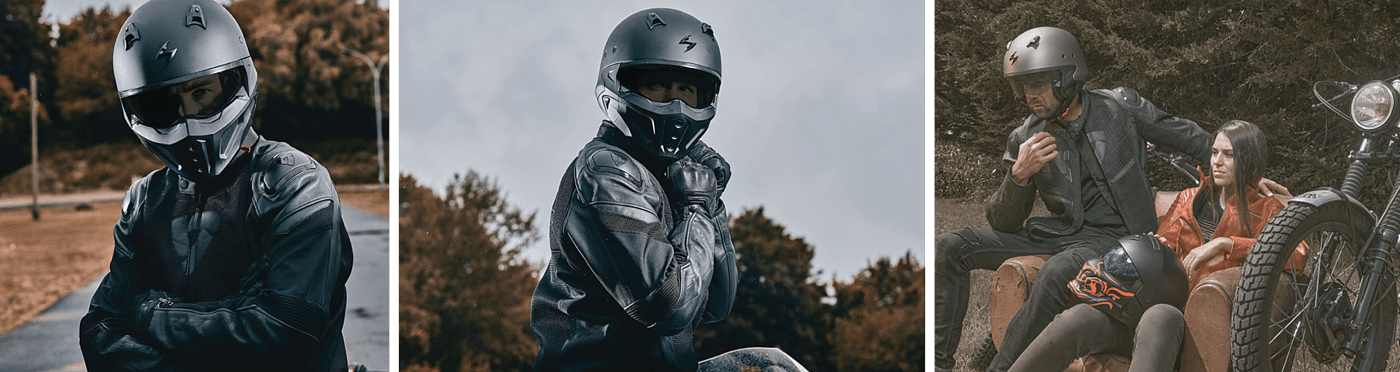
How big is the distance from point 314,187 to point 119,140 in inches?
62.7

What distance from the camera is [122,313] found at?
4.95 meters

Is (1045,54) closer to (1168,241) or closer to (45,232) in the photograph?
(1168,241)

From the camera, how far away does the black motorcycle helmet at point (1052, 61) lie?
5910 millimetres

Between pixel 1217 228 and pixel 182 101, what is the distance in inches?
194

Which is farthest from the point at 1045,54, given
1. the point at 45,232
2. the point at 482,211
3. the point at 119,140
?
the point at 45,232

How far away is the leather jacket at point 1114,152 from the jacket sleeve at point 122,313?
425 centimetres

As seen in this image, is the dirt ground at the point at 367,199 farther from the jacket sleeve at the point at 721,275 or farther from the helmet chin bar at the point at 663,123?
the jacket sleeve at the point at 721,275

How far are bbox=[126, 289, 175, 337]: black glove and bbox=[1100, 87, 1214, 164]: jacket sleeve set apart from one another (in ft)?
15.3

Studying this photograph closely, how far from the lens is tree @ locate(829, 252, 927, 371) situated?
633 centimetres

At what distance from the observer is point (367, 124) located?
22.0 feet

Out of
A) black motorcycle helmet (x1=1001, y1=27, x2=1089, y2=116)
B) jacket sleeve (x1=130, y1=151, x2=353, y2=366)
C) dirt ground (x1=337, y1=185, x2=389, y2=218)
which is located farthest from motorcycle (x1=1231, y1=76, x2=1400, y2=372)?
dirt ground (x1=337, y1=185, x2=389, y2=218)

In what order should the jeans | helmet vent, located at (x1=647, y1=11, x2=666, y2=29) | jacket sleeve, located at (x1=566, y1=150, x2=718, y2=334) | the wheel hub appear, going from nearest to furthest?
jacket sleeve, located at (x1=566, y1=150, x2=718, y2=334) < helmet vent, located at (x1=647, y1=11, x2=666, y2=29) < the jeans < the wheel hub

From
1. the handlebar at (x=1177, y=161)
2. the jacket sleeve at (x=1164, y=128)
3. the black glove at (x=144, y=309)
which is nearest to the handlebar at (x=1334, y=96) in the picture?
the jacket sleeve at (x=1164, y=128)

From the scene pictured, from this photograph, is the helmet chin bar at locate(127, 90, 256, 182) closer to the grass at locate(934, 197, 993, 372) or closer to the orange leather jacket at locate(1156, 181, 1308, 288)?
the grass at locate(934, 197, 993, 372)
